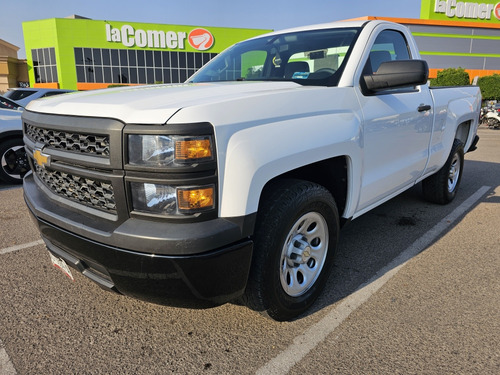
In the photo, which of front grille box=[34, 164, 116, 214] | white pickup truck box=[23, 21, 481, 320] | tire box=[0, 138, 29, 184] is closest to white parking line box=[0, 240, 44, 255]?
white pickup truck box=[23, 21, 481, 320]

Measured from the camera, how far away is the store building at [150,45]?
44812 millimetres

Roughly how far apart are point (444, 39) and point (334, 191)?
57.3 m

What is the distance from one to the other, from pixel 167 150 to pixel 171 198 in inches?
8.8

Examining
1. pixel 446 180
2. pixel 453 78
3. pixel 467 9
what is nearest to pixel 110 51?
pixel 453 78

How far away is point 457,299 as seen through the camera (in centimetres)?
275

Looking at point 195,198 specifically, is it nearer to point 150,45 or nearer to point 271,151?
point 271,151

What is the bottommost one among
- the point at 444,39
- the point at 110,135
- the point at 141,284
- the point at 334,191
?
the point at 141,284

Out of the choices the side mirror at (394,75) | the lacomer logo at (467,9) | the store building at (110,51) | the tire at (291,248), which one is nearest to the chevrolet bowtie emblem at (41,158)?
the tire at (291,248)

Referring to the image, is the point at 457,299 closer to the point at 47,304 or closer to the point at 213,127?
the point at 213,127

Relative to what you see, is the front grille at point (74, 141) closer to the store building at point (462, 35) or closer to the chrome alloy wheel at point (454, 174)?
the chrome alloy wheel at point (454, 174)

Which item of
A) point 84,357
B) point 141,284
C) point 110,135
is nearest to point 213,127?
point 110,135

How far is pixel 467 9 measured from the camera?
168ft

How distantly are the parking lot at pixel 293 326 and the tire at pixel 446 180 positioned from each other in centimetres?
133

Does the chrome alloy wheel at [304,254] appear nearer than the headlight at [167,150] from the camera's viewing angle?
No
